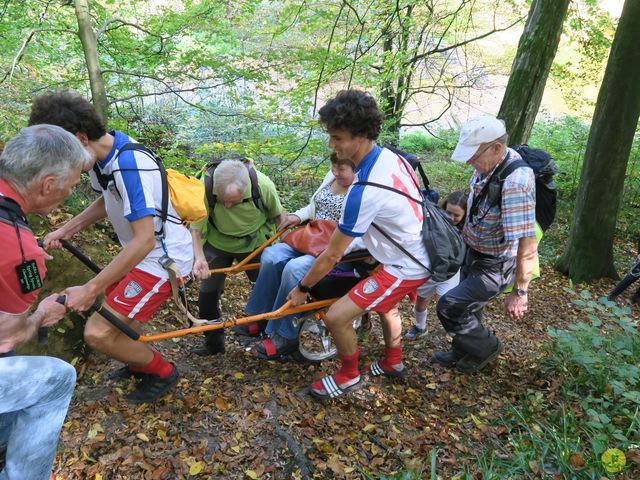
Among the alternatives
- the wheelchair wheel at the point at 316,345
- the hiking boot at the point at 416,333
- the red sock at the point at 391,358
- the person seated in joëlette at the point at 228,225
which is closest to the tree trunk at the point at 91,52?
the person seated in joëlette at the point at 228,225

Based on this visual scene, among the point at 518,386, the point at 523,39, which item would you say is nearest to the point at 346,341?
the point at 518,386

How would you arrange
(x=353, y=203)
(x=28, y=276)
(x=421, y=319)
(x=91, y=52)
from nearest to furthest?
(x=28, y=276)
(x=353, y=203)
(x=421, y=319)
(x=91, y=52)

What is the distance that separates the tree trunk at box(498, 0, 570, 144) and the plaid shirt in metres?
3.24

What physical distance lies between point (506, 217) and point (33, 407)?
3213mm

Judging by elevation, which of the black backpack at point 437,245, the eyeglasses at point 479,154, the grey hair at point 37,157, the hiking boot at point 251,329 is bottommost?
the hiking boot at point 251,329

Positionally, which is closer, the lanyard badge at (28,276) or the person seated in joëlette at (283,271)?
the lanyard badge at (28,276)

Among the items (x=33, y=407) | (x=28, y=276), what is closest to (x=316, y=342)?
(x=33, y=407)

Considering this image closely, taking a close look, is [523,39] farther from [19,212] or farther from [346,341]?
[19,212]

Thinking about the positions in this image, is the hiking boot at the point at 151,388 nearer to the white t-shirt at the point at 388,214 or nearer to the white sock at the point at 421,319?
the white t-shirt at the point at 388,214

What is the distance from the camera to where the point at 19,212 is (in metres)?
1.80

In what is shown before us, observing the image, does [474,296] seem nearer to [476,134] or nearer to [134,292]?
[476,134]

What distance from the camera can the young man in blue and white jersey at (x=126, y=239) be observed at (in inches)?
93.7

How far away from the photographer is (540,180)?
3383 mm

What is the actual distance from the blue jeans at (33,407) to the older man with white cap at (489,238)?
2887 millimetres
